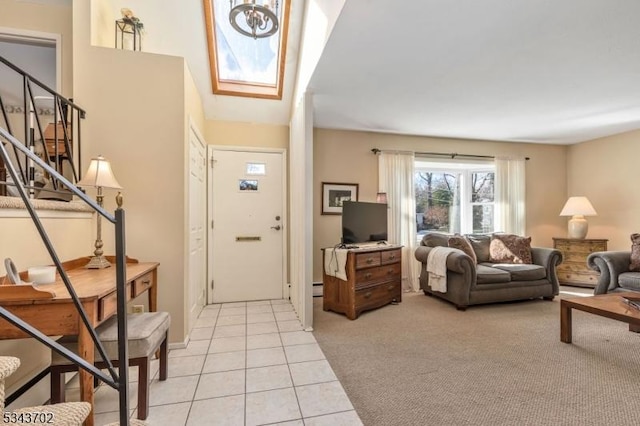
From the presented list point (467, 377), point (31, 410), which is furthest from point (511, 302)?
point (31, 410)

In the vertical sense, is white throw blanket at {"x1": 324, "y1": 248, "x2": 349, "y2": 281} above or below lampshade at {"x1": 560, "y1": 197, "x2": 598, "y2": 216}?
below

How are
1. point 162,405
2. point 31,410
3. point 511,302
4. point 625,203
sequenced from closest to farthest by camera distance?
point 31,410
point 162,405
point 511,302
point 625,203

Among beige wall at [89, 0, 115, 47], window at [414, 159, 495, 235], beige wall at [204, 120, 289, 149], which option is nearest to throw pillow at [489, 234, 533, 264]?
window at [414, 159, 495, 235]

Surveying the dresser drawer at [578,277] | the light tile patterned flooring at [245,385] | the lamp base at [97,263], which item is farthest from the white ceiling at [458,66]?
the light tile patterned flooring at [245,385]

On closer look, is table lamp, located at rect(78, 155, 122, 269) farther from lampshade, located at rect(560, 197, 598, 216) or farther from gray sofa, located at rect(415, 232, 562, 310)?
lampshade, located at rect(560, 197, 598, 216)

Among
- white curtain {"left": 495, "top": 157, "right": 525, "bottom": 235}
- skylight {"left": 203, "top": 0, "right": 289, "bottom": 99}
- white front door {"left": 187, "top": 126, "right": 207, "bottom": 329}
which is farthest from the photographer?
white curtain {"left": 495, "top": 157, "right": 525, "bottom": 235}

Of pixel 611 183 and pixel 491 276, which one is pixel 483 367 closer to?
pixel 491 276

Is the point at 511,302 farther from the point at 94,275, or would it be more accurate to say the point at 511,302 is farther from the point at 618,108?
the point at 94,275

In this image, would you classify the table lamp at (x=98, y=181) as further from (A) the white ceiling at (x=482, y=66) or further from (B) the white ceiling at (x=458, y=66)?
(A) the white ceiling at (x=482, y=66)

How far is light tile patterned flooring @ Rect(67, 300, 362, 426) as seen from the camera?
5.28 ft

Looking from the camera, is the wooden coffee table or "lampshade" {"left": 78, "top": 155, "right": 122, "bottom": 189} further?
the wooden coffee table

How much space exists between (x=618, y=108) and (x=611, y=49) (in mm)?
1668

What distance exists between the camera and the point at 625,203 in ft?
13.6

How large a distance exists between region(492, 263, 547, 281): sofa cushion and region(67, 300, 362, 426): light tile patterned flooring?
104 inches
